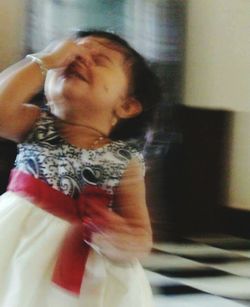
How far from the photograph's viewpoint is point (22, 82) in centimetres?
51

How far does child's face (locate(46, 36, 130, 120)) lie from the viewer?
1.66ft

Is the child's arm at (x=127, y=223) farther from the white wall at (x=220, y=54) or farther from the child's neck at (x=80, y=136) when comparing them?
the white wall at (x=220, y=54)

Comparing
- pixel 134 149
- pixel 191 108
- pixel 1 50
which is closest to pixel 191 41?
pixel 191 108

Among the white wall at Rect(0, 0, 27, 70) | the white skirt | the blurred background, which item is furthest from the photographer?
the blurred background

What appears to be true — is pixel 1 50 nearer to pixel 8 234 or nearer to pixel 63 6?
pixel 63 6

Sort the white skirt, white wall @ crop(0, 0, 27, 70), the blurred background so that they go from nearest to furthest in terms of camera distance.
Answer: the white skirt, white wall @ crop(0, 0, 27, 70), the blurred background

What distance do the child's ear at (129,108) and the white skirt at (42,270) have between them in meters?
0.09

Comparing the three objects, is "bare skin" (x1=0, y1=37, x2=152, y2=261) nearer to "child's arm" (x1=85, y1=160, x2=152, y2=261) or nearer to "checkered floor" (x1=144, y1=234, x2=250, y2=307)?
"child's arm" (x1=85, y1=160, x2=152, y2=261)

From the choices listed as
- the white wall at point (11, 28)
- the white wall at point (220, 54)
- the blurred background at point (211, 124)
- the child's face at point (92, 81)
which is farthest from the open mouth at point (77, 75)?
the white wall at point (220, 54)

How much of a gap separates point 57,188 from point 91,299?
84mm

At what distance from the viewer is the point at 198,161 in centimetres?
158

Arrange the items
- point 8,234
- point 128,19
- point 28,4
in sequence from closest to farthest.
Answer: point 8,234, point 128,19, point 28,4

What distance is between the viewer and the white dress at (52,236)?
1.61ft

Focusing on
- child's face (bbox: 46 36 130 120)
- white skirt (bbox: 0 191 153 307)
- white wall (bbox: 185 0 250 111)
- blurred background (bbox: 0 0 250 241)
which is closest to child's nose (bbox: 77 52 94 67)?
child's face (bbox: 46 36 130 120)
